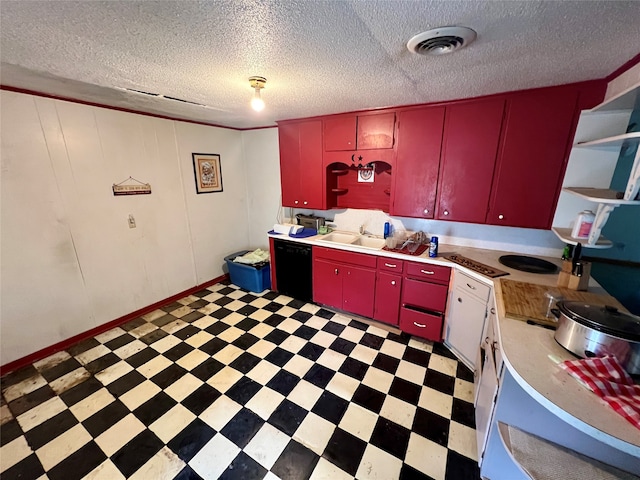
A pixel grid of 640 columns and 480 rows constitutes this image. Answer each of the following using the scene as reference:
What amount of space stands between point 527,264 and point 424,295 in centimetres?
86

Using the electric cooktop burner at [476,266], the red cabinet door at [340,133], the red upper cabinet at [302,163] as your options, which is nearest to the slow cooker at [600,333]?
the electric cooktop burner at [476,266]

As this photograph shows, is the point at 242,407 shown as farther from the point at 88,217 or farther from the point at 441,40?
the point at 441,40

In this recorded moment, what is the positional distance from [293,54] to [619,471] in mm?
2324

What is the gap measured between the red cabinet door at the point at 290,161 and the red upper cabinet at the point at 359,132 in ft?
1.41

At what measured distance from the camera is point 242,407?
70.9 inches

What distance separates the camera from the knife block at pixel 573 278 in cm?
155

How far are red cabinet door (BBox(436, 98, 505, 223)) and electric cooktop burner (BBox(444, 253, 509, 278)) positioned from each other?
1.17 feet

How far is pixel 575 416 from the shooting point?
2.67 feet

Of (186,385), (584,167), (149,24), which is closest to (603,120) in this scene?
(584,167)

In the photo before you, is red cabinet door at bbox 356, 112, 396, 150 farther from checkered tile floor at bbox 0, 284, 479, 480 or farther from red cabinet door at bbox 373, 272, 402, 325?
checkered tile floor at bbox 0, 284, 479, 480

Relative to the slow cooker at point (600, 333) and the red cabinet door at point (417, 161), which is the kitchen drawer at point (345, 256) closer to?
the red cabinet door at point (417, 161)

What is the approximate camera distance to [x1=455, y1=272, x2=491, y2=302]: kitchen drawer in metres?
1.90

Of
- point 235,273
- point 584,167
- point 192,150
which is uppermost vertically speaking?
point 192,150

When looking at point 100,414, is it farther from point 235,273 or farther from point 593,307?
point 593,307
